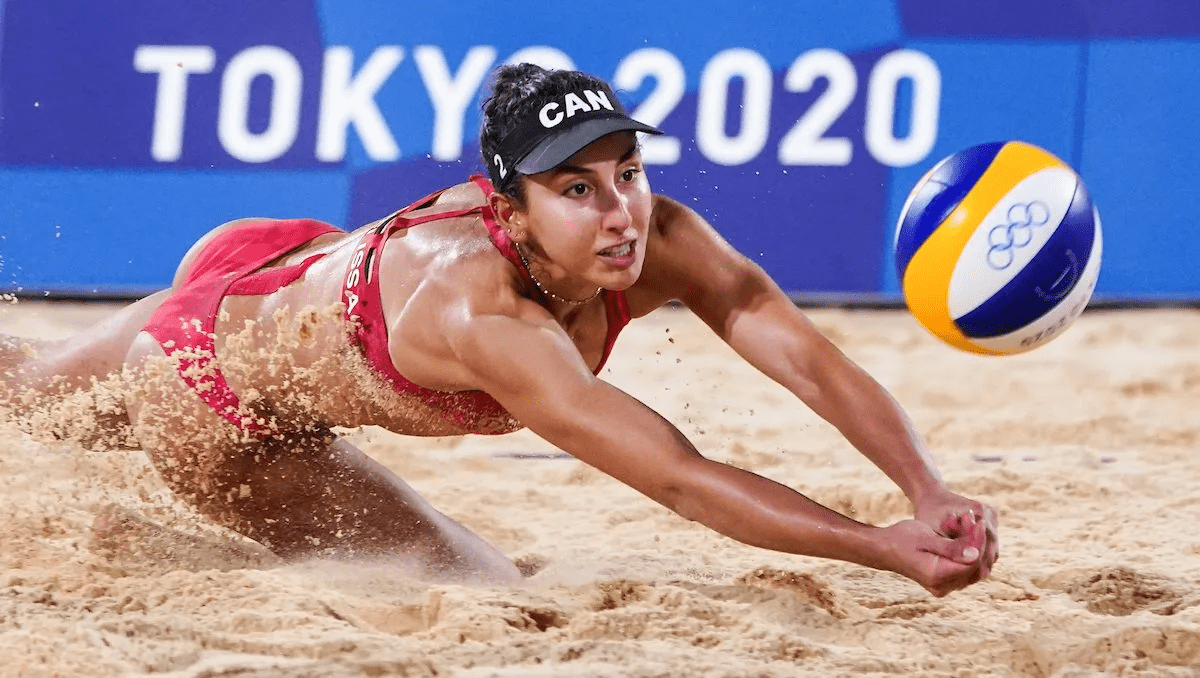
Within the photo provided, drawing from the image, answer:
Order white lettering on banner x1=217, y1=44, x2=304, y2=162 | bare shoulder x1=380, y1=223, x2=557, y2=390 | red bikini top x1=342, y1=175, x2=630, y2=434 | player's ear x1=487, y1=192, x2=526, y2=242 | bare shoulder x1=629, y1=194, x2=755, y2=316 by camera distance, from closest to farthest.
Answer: bare shoulder x1=380, y1=223, x2=557, y2=390 < player's ear x1=487, y1=192, x2=526, y2=242 < red bikini top x1=342, y1=175, x2=630, y2=434 < bare shoulder x1=629, y1=194, x2=755, y2=316 < white lettering on banner x1=217, y1=44, x2=304, y2=162

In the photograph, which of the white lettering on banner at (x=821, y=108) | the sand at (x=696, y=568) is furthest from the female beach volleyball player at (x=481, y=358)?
the white lettering on banner at (x=821, y=108)

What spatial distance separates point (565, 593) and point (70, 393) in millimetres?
1229

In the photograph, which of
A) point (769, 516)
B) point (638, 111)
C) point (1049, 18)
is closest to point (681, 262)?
point (769, 516)

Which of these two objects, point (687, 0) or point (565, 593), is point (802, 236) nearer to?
point (687, 0)

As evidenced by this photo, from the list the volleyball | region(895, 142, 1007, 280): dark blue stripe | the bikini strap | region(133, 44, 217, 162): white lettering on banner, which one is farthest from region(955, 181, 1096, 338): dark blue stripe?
region(133, 44, 217, 162): white lettering on banner

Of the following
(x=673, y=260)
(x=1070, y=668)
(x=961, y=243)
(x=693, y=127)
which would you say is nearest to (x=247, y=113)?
(x=693, y=127)

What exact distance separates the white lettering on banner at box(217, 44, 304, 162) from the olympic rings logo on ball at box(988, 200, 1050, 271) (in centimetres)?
361

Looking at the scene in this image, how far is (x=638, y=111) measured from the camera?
5.84 meters

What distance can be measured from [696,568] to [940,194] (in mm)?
1060

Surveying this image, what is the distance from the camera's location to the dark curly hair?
8.96 ft

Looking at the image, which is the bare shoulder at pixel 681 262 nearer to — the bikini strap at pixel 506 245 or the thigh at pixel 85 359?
the bikini strap at pixel 506 245

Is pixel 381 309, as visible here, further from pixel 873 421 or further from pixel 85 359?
pixel 873 421

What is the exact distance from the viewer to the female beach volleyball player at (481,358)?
2539 millimetres

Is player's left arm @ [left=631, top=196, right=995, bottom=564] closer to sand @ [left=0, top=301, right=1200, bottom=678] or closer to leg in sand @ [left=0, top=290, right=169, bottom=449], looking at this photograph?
sand @ [left=0, top=301, right=1200, bottom=678]
